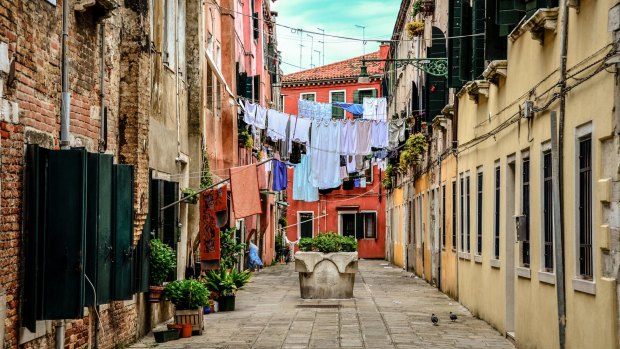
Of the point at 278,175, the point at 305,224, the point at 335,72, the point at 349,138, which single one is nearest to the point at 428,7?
the point at 349,138

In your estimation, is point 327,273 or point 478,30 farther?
point 327,273

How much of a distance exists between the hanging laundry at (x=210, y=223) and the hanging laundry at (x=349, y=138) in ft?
55.1

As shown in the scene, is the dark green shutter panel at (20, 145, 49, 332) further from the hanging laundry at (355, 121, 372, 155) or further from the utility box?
the hanging laundry at (355, 121, 372, 155)

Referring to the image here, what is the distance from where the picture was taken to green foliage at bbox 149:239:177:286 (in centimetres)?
1520

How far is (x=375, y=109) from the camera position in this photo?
168 feet

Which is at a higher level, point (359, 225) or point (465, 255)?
point (359, 225)

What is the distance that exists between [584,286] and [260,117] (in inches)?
948

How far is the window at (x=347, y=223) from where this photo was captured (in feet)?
188

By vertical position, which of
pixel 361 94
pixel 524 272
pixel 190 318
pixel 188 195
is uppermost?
pixel 361 94

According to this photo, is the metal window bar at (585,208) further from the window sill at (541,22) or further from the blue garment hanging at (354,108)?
the blue garment hanging at (354,108)

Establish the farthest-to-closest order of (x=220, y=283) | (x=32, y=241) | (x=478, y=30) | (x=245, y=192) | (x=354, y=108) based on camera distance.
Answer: (x=354, y=108) < (x=220, y=283) < (x=245, y=192) < (x=478, y=30) < (x=32, y=241)

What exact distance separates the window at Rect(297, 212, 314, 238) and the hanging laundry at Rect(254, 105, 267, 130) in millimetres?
24076

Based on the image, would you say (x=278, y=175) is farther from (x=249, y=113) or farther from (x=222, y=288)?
(x=222, y=288)

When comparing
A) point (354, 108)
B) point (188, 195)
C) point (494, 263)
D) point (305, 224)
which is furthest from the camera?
point (305, 224)
